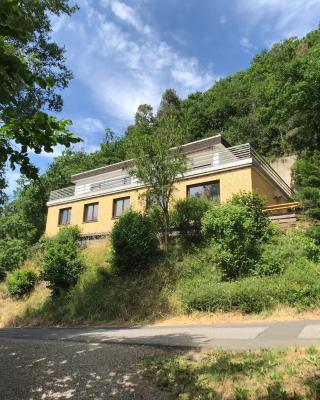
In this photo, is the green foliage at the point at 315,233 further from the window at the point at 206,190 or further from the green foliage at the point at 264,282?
the window at the point at 206,190

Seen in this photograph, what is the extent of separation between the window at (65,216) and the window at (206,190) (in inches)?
460

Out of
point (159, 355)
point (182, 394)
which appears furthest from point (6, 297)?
point (182, 394)

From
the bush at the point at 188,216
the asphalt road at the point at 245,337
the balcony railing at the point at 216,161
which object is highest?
the balcony railing at the point at 216,161

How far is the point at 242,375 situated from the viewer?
17.3 ft

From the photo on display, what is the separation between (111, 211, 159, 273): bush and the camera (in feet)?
58.9

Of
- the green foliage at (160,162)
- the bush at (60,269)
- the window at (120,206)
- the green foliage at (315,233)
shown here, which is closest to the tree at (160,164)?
the green foliage at (160,162)

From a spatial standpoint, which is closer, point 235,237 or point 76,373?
point 76,373

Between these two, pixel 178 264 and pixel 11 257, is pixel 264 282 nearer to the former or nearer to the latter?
pixel 178 264

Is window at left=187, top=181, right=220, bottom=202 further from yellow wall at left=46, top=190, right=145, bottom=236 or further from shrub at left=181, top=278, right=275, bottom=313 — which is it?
shrub at left=181, top=278, right=275, bottom=313

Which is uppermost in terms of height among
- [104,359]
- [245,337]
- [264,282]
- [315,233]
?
[315,233]

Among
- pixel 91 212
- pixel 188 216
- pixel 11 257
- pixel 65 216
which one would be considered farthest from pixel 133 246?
pixel 65 216

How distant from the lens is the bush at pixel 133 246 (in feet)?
58.9

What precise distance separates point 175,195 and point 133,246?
7.15 m

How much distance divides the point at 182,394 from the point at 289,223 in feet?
48.8
